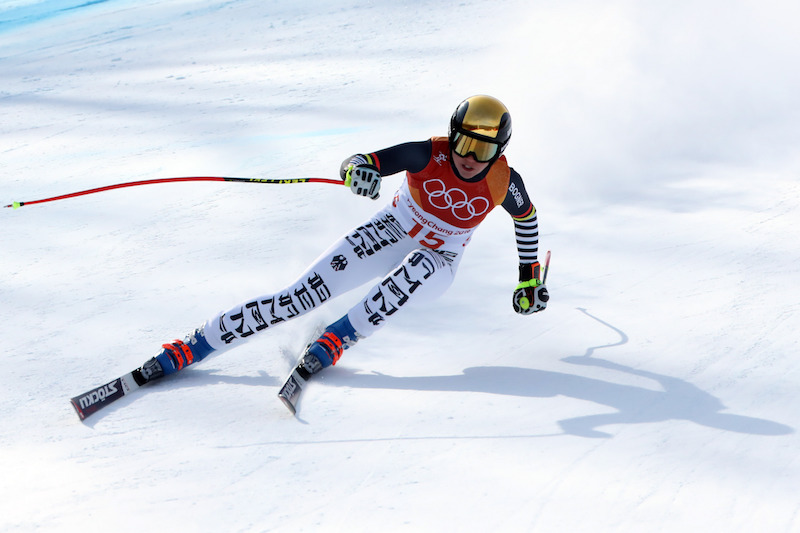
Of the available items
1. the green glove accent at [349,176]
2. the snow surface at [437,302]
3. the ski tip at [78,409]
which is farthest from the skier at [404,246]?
the ski tip at [78,409]

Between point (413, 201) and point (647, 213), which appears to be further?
point (647, 213)

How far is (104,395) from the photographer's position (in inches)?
104

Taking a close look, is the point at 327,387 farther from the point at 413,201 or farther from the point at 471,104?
the point at 471,104

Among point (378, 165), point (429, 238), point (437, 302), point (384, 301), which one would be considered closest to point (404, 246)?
point (429, 238)

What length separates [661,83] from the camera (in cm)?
674

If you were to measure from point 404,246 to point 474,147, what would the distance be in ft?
1.69

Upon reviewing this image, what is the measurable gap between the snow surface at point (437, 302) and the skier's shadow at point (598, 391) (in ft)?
0.05

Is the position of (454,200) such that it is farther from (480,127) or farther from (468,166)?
(480,127)

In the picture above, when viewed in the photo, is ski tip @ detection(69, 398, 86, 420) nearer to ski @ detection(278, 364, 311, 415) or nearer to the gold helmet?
ski @ detection(278, 364, 311, 415)

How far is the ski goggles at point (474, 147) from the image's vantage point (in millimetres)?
2734

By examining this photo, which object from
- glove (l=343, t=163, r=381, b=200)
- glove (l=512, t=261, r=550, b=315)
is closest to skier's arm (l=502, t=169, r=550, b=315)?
glove (l=512, t=261, r=550, b=315)

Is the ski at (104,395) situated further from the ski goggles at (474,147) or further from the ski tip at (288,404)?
the ski goggles at (474,147)

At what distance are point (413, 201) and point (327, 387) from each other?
795 mm

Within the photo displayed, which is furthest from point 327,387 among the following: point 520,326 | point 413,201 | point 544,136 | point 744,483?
point 544,136
